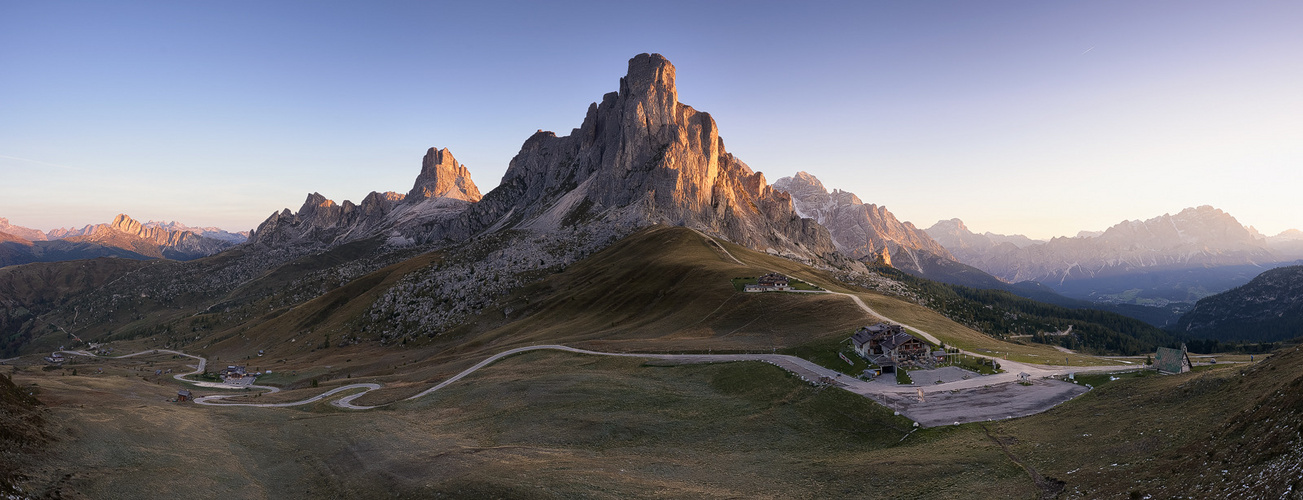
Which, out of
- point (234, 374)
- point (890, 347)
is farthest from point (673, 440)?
point (234, 374)

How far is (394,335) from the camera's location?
173500 mm

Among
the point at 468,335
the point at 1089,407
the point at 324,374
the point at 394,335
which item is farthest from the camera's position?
the point at 394,335

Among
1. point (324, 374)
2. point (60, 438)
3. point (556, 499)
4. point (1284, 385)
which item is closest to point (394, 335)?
point (324, 374)

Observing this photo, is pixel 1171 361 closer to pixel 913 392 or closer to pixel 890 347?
pixel 890 347

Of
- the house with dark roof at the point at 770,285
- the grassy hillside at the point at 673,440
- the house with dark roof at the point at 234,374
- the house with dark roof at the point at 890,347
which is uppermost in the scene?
the house with dark roof at the point at 770,285

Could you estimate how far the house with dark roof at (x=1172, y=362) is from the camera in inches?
2438

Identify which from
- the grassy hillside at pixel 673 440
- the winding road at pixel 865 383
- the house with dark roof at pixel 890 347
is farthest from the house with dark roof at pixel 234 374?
the house with dark roof at pixel 890 347

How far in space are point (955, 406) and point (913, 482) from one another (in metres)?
23.1

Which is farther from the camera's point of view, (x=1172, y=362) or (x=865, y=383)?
(x=865, y=383)

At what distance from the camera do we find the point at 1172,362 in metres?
63.0

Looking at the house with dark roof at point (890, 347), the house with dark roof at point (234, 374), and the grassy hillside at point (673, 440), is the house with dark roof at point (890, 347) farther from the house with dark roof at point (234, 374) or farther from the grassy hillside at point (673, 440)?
the house with dark roof at point (234, 374)

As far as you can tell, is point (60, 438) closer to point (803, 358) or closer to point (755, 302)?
point (803, 358)

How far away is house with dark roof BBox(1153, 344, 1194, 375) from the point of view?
61938mm

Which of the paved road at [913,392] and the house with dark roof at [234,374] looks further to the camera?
the house with dark roof at [234,374]
